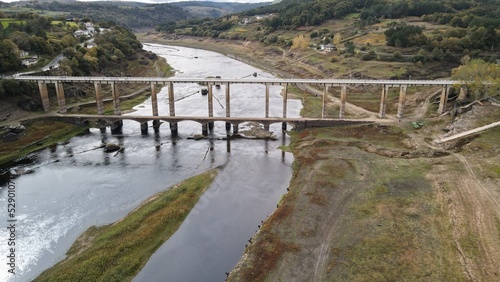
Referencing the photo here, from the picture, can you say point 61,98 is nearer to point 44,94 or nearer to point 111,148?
point 44,94

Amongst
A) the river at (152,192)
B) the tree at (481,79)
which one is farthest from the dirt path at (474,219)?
the tree at (481,79)

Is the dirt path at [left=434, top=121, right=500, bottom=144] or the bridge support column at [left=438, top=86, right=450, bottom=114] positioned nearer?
the dirt path at [left=434, top=121, right=500, bottom=144]

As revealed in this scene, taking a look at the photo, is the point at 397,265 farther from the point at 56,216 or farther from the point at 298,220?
the point at 56,216

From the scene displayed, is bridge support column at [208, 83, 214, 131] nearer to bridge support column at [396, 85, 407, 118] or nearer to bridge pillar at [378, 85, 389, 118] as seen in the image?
bridge pillar at [378, 85, 389, 118]

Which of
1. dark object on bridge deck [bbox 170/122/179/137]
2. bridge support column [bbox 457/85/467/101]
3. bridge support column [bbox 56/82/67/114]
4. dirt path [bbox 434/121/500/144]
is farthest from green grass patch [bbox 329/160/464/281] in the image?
bridge support column [bbox 56/82/67/114]

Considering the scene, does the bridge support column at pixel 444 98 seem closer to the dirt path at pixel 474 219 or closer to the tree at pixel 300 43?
the dirt path at pixel 474 219

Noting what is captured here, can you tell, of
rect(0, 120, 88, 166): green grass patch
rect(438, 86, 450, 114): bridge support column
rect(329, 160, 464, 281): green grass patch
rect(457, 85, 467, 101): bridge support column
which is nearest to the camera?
rect(329, 160, 464, 281): green grass patch

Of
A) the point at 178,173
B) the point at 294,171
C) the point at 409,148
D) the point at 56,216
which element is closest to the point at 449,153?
the point at 409,148

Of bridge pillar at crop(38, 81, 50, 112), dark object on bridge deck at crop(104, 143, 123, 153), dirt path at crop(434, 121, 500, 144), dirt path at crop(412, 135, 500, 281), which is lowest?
dark object on bridge deck at crop(104, 143, 123, 153)

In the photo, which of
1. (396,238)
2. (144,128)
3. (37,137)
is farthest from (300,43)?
(396,238)
